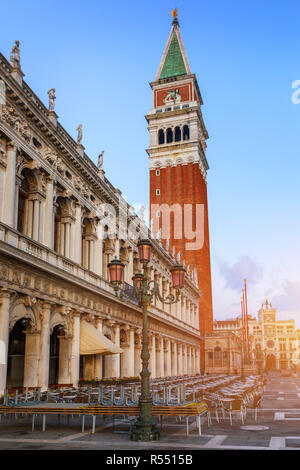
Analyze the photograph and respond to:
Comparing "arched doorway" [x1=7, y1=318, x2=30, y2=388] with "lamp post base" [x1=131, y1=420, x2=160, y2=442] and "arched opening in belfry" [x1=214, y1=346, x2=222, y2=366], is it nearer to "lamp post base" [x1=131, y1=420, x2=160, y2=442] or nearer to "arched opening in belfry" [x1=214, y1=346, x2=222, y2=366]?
"lamp post base" [x1=131, y1=420, x2=160, y2=442]

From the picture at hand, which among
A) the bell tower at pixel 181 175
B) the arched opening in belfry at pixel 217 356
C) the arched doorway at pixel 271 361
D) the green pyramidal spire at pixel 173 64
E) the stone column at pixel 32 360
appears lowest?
the arched doorway at pixel 271 361

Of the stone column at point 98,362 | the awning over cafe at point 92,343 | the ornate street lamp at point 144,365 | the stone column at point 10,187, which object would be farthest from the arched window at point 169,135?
the ornate street lamp at point 144,365

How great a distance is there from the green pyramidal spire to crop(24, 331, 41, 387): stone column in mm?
66194

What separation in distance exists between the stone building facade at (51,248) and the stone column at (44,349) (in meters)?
0.04

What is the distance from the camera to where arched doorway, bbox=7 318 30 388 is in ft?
72.5

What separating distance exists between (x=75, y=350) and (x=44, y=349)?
3.60 meters

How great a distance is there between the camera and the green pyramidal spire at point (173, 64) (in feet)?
259

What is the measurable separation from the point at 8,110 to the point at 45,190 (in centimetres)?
461

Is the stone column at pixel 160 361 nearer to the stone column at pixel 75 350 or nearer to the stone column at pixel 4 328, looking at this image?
the stone column at pixel 75 350

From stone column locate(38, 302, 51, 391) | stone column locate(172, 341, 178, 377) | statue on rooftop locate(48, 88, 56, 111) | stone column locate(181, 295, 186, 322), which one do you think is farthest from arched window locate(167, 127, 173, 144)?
stone column locate(38, 302, 51, 391)

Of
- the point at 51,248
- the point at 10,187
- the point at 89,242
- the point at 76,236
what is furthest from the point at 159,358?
the point at 10,187

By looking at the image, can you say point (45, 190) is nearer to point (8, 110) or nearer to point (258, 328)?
point (8, 110)

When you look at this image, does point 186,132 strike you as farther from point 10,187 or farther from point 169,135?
point 10,187
